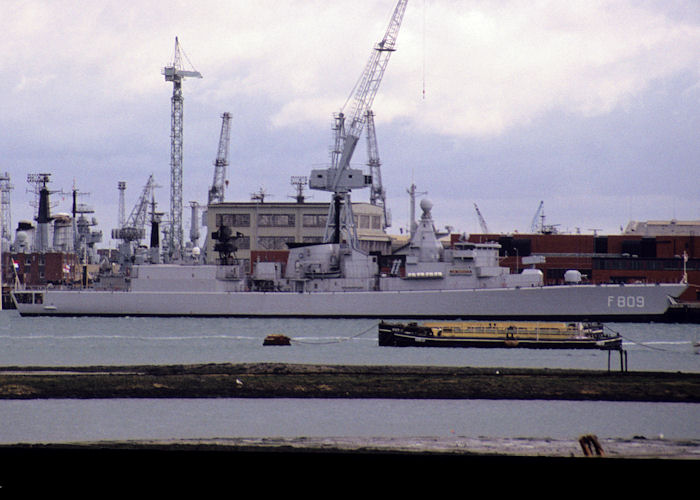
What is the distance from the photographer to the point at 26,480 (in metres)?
4.65

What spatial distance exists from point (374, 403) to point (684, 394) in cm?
786

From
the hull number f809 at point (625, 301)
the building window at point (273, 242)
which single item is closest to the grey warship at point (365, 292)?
the hull number f809 at point (625, 301)

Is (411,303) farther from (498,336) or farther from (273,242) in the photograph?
(273,242)

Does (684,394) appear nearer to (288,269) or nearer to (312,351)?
(312,351)

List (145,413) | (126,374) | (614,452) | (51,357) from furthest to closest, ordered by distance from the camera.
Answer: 1. (51,357)
2. (126,374)
3. (145,413)
4. (614,452)

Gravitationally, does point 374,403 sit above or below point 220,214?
below

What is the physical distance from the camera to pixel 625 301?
59.4m

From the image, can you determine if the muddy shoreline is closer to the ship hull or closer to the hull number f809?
the ship hull

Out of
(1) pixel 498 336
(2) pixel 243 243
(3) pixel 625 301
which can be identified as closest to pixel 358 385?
(1) pixel 498 336

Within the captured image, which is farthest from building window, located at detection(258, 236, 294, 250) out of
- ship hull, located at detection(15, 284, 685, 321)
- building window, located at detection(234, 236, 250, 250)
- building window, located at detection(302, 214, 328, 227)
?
ship hull, located at detection(15, 284, 685, 321)

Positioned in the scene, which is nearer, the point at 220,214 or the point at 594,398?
the point at 594,398

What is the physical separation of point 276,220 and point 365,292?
4656 centimetres

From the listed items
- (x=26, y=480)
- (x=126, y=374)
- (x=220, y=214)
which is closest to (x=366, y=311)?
(x=126, y=374)

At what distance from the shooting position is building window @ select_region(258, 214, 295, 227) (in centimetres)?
10675
